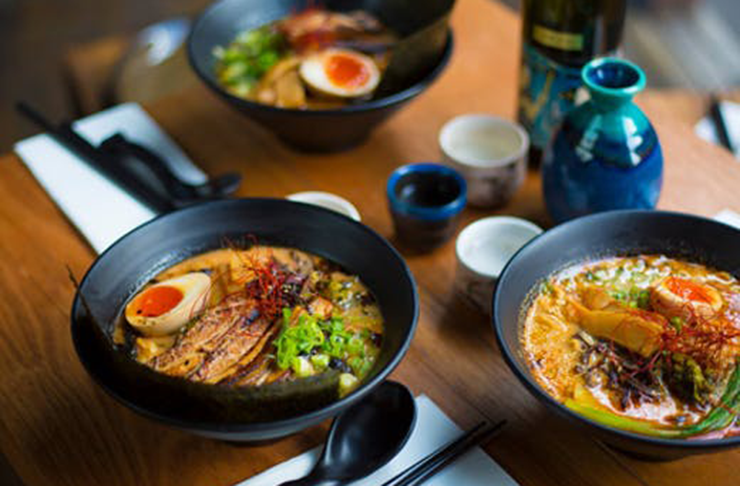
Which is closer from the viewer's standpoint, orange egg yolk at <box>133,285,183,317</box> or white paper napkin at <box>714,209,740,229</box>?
orange egg yolk at <box>133,285,183,317</box>

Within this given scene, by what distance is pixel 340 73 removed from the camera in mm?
2223

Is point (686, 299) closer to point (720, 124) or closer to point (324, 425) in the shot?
point (324, 425)

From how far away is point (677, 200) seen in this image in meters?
2.05

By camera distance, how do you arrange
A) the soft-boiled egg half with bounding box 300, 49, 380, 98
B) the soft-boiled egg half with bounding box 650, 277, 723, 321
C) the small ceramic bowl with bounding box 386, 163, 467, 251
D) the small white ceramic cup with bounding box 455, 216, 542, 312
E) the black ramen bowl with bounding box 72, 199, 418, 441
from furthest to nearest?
the soft-boiled egg half with bounding box 300, 49, 380, 98 < the small ceramic bowl with bounding box 386, 163, 467, 251 < the small white ceramic cup with bounding box 455, 216, 542, 312 < the soft-boiled egg half with bounding box 650, 277, 723, 321 < the black ramen bowl with bounding box 72, 199, 418, 441

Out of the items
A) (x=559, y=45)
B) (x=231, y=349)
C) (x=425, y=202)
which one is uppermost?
(x=559, y=45)

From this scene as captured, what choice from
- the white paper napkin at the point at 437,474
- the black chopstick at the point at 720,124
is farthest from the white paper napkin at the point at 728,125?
the white paper napkin at the point at 437,474

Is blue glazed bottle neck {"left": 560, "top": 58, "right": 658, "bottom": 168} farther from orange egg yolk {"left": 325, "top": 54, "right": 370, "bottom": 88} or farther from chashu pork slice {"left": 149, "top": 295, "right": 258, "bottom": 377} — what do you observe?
chashu pork slice {"left": 149, "top": 295, "right": 258, "bottom": 377}

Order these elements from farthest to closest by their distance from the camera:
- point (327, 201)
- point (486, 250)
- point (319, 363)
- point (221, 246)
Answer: point (327, 201)
point (486, 250)
point (221, 246)
point (319, 363)

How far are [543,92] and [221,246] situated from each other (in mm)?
935

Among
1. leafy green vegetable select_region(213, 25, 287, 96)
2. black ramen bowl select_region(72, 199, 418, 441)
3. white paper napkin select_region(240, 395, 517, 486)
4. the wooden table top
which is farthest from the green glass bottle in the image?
white paper napkin select_region(240, 395, 517, 486)

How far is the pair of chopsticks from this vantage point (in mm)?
1415

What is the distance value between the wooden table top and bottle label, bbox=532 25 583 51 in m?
0.36

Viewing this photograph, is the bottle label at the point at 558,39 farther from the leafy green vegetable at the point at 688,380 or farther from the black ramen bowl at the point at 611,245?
the leafy green vegetable at the point at 688,380

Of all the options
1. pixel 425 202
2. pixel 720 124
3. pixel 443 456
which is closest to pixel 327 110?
pixel 425 202
